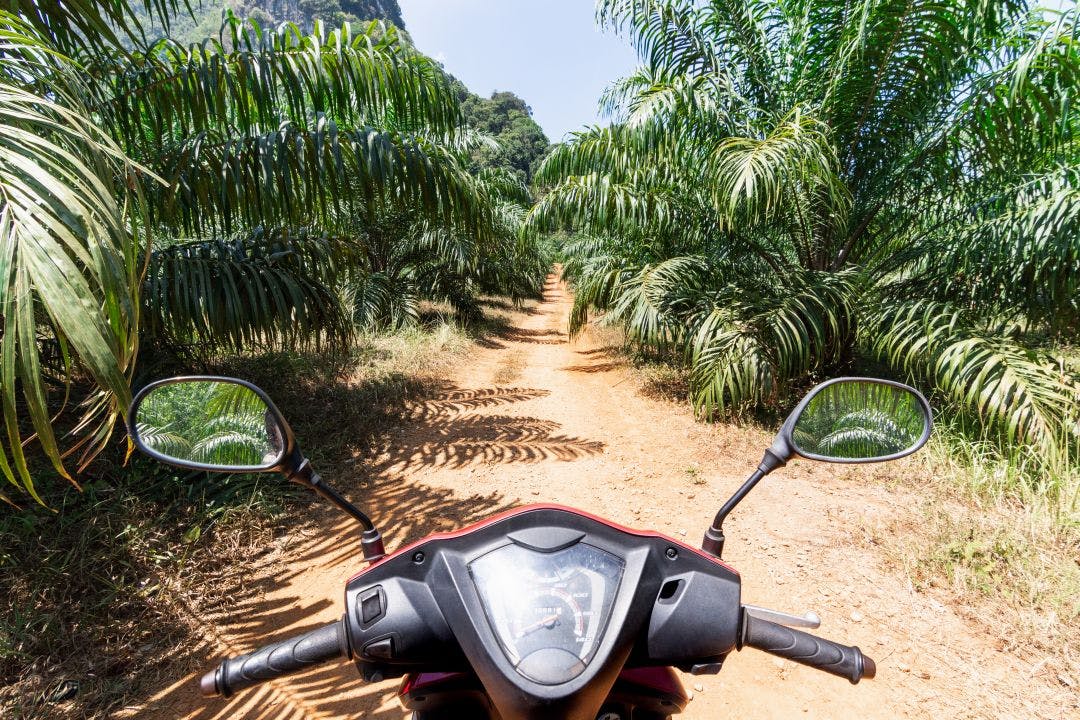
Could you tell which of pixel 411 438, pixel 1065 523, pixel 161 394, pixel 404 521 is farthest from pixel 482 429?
pixel 1065 523

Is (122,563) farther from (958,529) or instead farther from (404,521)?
(958,529)

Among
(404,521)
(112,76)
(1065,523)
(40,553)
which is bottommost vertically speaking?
(404,521)

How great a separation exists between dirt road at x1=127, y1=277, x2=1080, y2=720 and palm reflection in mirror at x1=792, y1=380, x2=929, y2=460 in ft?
4.14

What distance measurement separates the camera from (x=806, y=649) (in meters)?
0.82

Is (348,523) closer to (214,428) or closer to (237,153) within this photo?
(214,428)

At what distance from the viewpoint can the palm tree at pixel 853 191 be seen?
3.30 metres

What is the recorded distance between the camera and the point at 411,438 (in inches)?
161

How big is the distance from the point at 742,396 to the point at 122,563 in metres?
4.15

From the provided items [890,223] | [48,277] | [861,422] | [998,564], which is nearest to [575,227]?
[890,223]

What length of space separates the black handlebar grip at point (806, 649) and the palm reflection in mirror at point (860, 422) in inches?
13.7

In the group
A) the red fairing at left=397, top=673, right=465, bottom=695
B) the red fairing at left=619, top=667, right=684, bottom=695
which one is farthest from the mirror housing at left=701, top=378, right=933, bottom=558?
the red fairing at left=397, top=673, right=465, bottom=695

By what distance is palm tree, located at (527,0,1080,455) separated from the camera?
330 cm

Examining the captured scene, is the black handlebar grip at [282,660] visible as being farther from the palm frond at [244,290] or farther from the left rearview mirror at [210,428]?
the palm frond at [244,290]

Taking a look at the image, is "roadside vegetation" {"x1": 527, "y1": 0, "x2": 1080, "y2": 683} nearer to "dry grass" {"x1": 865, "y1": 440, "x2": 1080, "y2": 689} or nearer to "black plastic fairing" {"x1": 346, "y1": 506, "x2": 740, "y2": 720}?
"dry grass" {"x1": 865, "y1": 440, "x2": 1080, "y2": 689}
